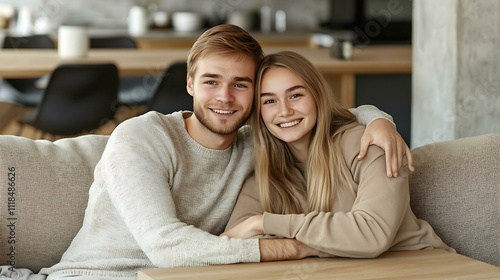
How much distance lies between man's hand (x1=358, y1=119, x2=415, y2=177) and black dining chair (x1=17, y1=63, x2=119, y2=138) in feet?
8.75

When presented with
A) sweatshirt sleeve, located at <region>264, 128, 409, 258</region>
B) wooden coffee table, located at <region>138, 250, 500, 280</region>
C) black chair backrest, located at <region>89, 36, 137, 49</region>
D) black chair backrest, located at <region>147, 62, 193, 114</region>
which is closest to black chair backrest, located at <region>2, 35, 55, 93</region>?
black chair backrest, located at <region>89, 36, 137, 49</region>

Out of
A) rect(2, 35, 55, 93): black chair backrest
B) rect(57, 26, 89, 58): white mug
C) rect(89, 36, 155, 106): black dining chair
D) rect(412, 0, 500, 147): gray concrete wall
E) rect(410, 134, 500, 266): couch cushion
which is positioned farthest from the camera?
rect(2, 35, 55, 93): black chair backrest

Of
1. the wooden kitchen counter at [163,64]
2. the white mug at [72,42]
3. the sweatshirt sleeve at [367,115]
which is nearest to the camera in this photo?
the sweatshirt sleeve at [367,115]

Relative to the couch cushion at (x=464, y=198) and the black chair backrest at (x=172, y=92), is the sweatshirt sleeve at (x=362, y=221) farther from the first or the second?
the black chair backrest at (x=172, y=92)

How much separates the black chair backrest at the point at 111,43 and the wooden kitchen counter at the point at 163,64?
797 millimetres

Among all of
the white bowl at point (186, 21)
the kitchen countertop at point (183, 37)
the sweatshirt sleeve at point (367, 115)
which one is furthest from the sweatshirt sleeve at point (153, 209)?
the white bowl at point (186, 21)

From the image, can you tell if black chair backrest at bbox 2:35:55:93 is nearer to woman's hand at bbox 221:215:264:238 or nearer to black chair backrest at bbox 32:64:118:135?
black chair backrest at bbox 32:64:118:135

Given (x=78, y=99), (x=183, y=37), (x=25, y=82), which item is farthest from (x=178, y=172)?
(x=183, y=37)

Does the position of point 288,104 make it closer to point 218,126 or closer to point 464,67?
point 218,126

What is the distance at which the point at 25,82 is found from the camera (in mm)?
6312

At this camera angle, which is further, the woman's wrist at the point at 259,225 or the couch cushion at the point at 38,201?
the couch cushion at the point at 38,201

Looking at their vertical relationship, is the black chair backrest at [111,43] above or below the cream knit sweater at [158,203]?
below

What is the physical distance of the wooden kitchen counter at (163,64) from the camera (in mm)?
4977

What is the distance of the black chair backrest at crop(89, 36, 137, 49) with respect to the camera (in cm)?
654
